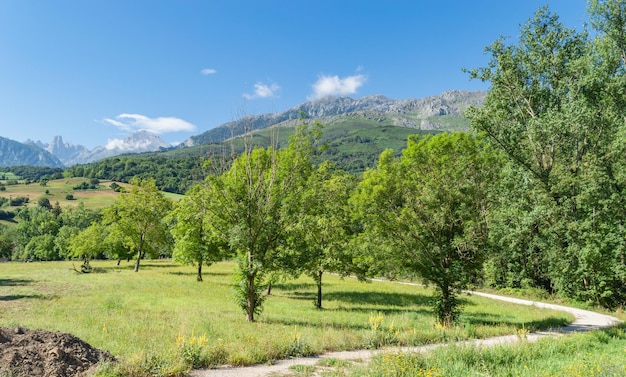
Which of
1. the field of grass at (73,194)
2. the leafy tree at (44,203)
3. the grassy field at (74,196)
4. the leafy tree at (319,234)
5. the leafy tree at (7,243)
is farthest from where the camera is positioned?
the field of grass at (73,194)

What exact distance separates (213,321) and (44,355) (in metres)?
9.07

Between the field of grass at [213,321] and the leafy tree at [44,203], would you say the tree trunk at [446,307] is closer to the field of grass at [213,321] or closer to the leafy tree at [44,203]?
the field of grass at [213,321]

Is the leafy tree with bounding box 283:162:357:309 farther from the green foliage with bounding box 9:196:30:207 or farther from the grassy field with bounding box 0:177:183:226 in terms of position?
the green foliage with bounding box 9:196:30:207

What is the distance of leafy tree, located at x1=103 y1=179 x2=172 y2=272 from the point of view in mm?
52469

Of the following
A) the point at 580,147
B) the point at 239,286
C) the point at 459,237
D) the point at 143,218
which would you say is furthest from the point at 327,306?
the point at 143,218

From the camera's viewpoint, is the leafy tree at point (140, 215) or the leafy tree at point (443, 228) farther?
the leafy tree at point (140, 215)

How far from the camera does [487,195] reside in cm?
1992

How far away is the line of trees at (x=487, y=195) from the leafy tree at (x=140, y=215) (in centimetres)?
3507

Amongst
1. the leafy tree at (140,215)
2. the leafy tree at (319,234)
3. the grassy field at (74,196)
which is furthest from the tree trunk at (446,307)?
the grassy field at (74,196)

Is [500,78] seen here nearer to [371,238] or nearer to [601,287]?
[371,238]

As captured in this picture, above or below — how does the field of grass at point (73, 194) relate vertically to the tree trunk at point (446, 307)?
above

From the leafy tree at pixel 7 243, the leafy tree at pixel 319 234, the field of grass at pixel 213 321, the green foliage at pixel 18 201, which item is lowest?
the leafy tree at pixel 7 243

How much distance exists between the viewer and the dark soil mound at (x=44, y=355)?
8750 mm

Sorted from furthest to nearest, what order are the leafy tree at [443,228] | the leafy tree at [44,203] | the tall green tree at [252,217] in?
the leafy tree at [44,203]
the tall green tree at [252,217]
the leafy tree at [443,228]
